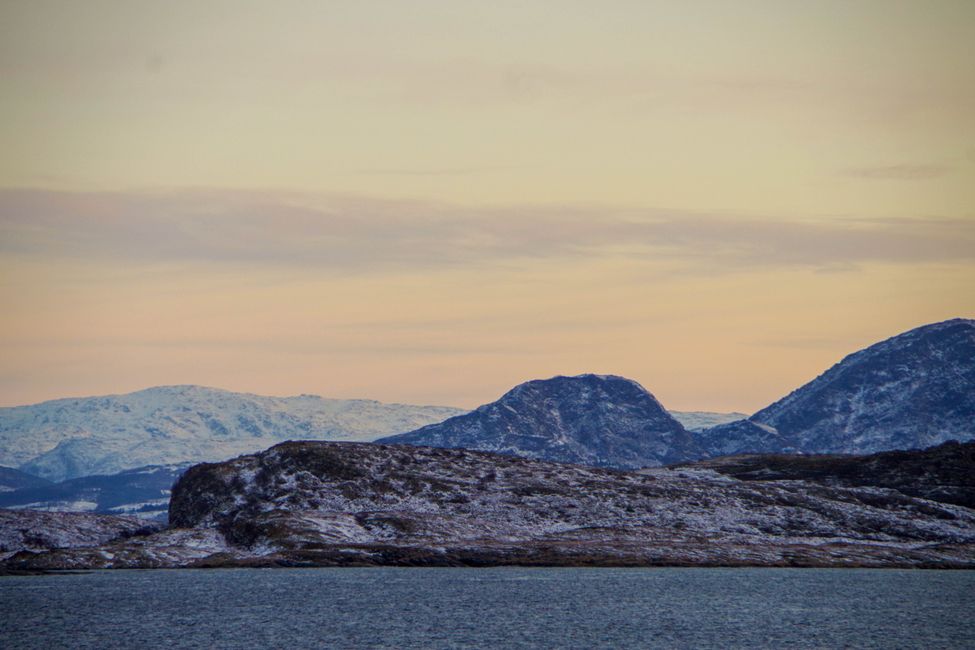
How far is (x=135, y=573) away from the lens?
198875 mm

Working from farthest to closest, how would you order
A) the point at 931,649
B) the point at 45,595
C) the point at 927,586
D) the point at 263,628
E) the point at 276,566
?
the point at 276,566 < the point at 927,586 < the point at 45,595 < the point at 263,628 < the point at 931,649

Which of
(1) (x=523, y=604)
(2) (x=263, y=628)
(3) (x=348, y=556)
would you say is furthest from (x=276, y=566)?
(2) (x=263, y=628)

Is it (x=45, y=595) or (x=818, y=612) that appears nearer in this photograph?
(x=818, y=612)

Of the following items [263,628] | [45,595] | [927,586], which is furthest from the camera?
[927,586]

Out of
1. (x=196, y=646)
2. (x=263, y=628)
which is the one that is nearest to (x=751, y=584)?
(x=263, y=628)

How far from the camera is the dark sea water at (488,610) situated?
386 ft

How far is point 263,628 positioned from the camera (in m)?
126

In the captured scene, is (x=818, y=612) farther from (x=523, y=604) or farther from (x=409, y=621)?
(x=409, y=621)

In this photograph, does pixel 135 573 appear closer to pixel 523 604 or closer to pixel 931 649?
pixel 523 604

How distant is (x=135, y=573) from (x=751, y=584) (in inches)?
3611

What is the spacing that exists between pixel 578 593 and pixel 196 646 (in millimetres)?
63126

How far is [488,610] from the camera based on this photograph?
143 m

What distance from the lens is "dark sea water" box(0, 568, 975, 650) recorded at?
118m

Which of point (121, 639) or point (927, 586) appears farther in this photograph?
point (927, 586)
